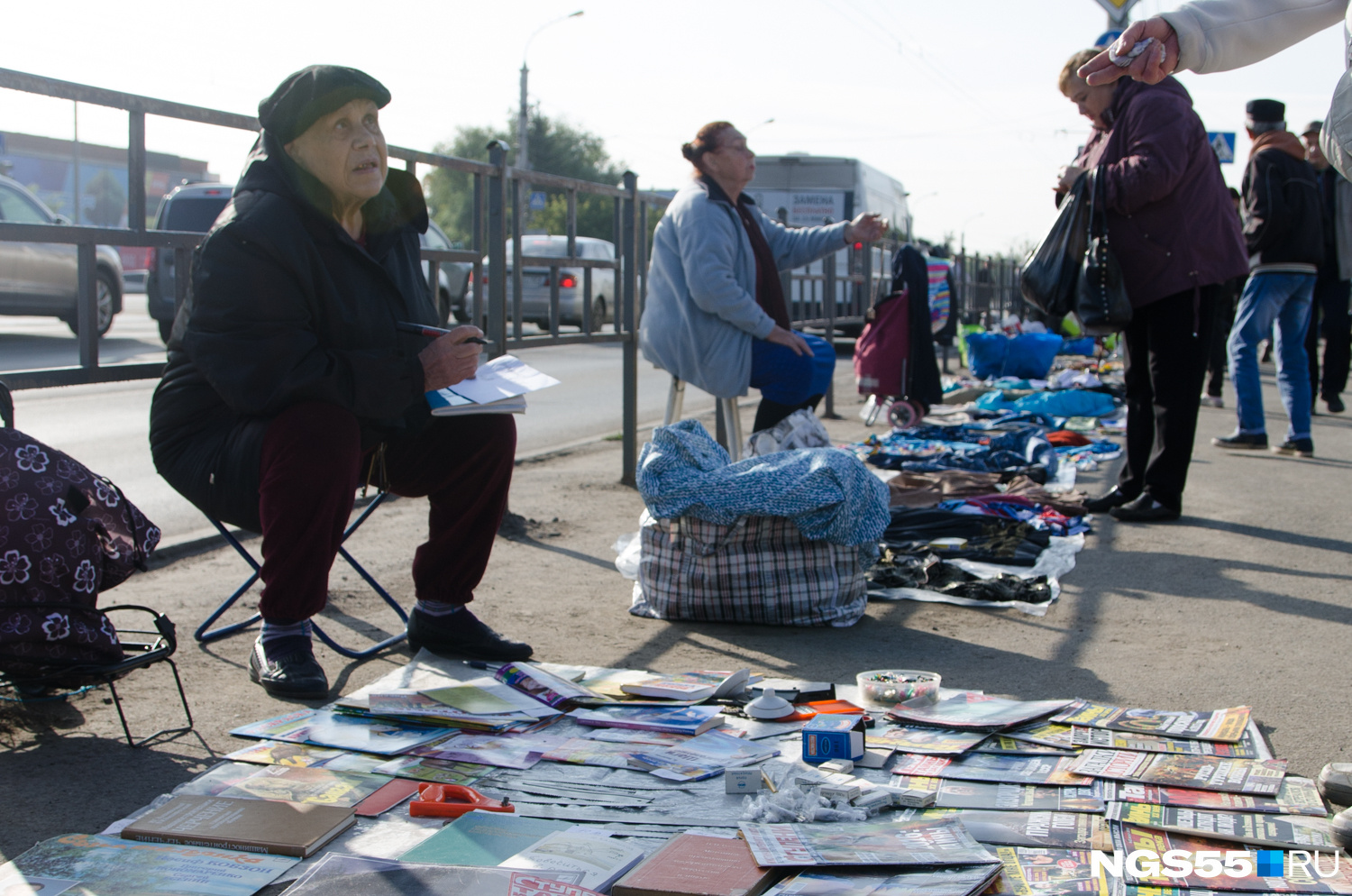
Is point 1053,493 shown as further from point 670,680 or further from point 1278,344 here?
point 670,680

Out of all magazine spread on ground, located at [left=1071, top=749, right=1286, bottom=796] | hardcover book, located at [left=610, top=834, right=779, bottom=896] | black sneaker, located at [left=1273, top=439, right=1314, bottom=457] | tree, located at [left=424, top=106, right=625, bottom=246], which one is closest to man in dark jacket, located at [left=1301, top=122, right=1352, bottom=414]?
black sneaker, located at [left=1273, top=439, right=1314, bottom=457]

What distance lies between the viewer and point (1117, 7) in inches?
279

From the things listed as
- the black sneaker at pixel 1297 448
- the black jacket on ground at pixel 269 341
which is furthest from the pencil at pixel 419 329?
the black sneaker at pixel 1297 448

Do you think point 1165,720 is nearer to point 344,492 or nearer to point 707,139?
point 344,492

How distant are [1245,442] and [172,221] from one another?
8.37 m

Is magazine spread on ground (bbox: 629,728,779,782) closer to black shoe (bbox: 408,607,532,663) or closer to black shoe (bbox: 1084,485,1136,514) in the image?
black shoe (bbox: 408,607,532,663)

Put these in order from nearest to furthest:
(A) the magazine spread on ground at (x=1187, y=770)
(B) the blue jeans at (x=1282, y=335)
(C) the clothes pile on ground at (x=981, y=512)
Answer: (A) the magazine spread on ground at (x=1187, y=770), (C) the clothes pile on ground at (x=981, y=512), (B) the blue jeans at (x=1282, y=335)

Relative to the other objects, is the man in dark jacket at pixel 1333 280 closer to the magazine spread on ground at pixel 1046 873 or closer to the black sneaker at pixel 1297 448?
the black sneaker at pixel 1297 448

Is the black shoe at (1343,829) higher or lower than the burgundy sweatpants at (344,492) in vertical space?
lower

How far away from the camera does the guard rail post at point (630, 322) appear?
604 centimetres

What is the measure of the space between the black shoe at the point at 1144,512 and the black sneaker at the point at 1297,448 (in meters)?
2.50

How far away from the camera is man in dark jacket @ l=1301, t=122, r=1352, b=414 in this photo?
8141 mm

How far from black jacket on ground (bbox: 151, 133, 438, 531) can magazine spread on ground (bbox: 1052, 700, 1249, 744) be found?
177 cm

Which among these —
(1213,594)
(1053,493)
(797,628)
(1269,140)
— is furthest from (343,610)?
(1269,140)
